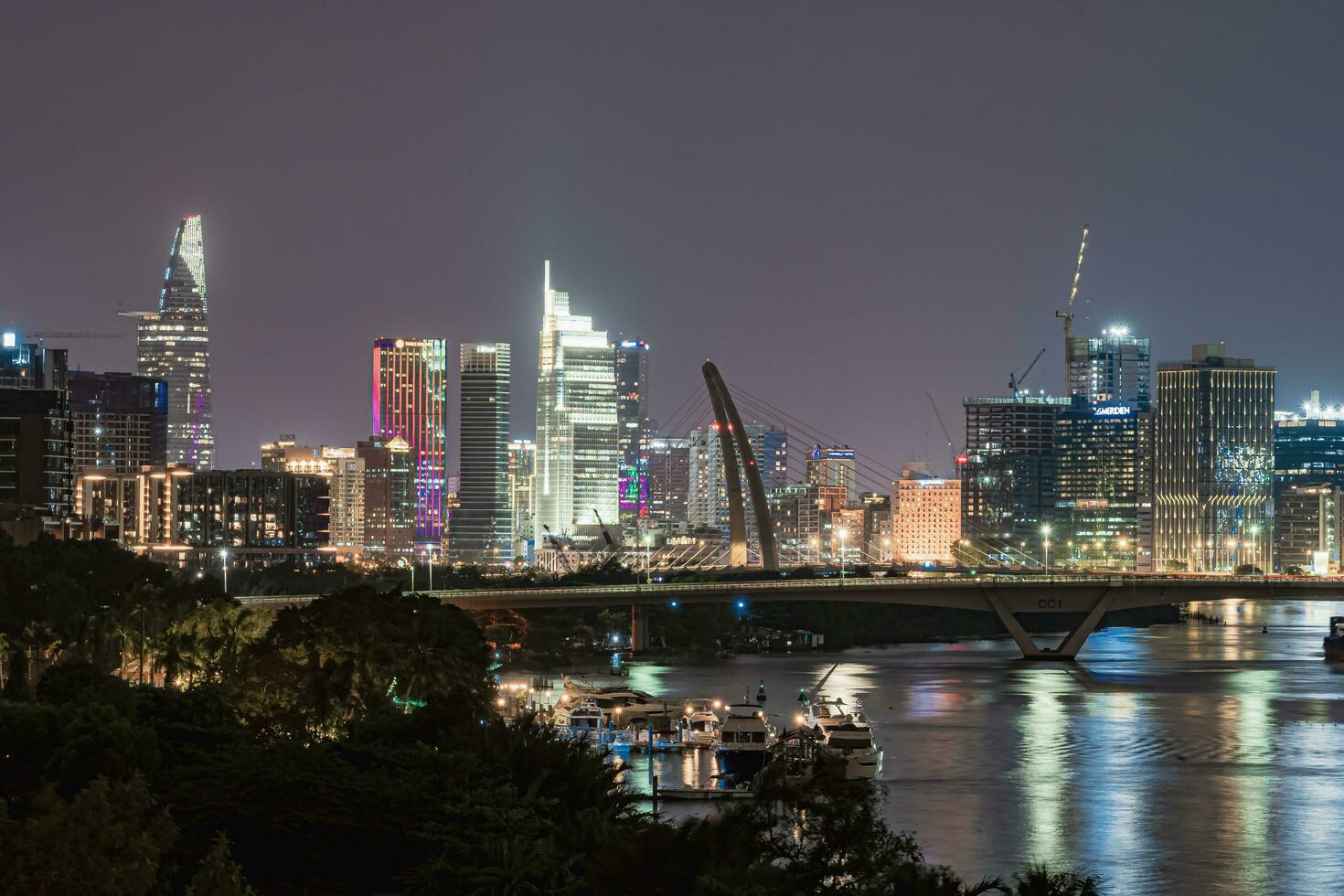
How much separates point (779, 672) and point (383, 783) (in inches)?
2874

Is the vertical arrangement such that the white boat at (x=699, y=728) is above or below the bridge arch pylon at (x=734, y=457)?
below

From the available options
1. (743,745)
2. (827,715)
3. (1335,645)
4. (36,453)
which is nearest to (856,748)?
(743,745)

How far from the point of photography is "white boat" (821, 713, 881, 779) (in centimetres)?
5956

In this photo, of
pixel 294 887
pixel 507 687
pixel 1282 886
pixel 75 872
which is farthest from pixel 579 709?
pixel 75 872

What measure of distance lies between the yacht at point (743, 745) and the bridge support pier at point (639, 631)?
62.6 m

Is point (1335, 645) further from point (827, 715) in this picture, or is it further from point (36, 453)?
point (36, 453)

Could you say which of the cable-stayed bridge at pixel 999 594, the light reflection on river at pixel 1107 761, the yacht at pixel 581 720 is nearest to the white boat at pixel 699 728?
the light reflection on river at pixel 1107 761

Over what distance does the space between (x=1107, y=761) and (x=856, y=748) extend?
9408mm

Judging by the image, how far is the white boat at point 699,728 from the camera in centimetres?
7000

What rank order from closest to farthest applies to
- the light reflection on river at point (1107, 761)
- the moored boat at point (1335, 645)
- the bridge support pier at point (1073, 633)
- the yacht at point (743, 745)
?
the light reflection on river at point (1107, 761) < the yacht at point (743, 745) < the bridge support pier at point (1073, 633) < the moored boat at point (1335, 645)

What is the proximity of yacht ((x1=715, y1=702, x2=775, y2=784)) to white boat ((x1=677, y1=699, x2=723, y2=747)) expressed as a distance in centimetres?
407

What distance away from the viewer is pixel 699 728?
71250 millimetres

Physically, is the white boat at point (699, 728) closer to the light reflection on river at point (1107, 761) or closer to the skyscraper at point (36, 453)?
the light reflection on river at point (1107, 761)

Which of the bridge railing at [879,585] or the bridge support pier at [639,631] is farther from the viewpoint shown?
the bridge support pier at [639,631]
